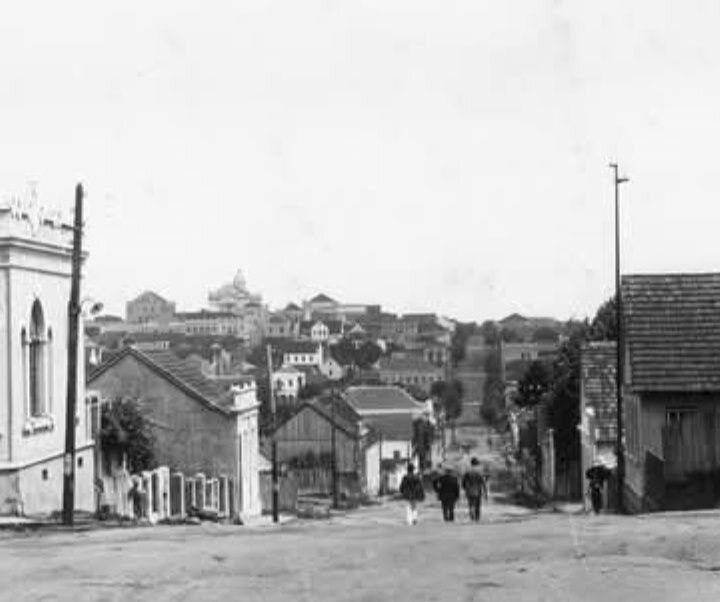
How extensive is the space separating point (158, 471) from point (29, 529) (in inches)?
570

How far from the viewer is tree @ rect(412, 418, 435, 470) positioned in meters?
124

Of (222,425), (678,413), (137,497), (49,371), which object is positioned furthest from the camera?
(222,425)

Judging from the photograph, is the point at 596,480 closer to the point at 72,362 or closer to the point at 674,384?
the point at 674,384

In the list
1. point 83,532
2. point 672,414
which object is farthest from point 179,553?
point 672,414

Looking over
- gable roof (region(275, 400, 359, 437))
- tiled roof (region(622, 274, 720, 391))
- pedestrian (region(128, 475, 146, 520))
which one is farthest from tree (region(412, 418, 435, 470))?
tiled roof (region(622, 274, 720, 391))

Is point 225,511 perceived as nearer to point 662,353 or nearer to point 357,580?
point 662,353

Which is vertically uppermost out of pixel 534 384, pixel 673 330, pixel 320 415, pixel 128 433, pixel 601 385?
pixel 534 384

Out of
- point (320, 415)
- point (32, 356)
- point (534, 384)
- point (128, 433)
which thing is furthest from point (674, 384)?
point (534, 384)

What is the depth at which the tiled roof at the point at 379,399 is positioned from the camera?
449ft

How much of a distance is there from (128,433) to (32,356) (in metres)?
10.5

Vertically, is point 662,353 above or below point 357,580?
above

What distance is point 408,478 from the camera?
97.6 feet

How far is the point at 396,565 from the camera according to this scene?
789 inches

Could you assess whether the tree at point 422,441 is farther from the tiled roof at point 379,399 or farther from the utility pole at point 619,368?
the utility pole at point 619,368
